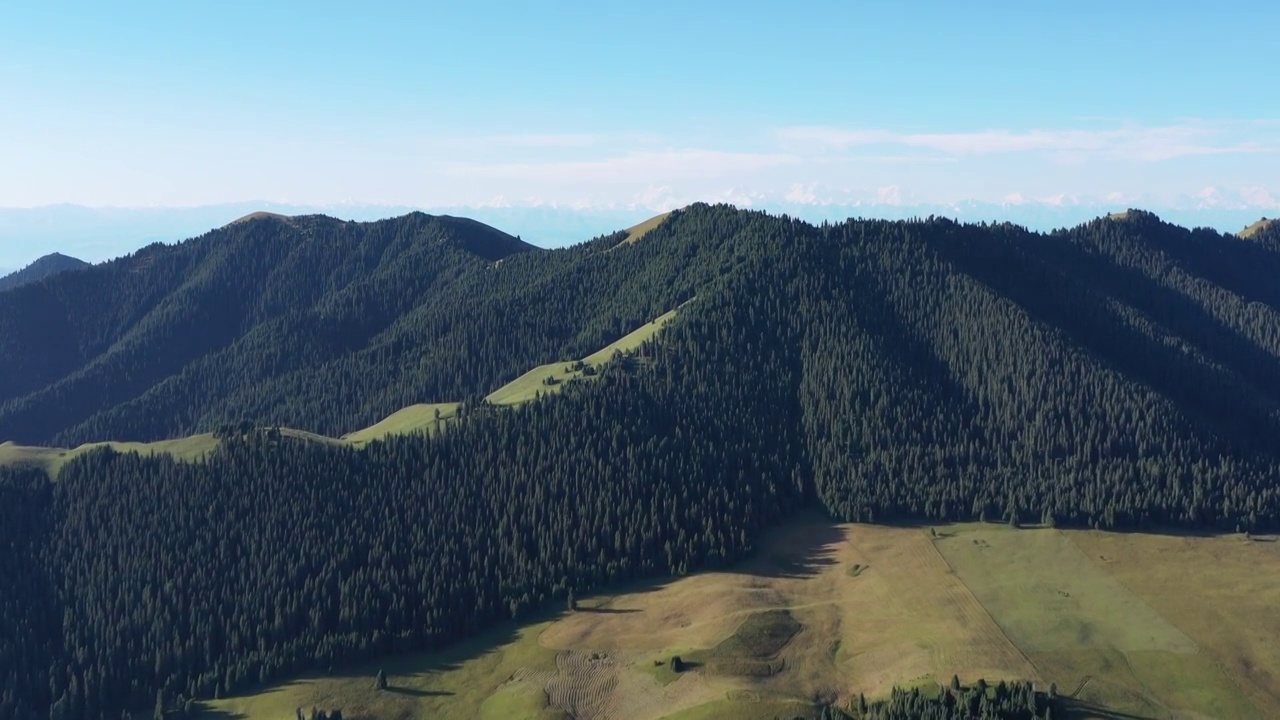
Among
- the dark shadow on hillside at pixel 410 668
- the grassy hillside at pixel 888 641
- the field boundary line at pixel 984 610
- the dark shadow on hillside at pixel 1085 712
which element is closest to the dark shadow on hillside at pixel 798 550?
the grassy hillside at pixel 888 641

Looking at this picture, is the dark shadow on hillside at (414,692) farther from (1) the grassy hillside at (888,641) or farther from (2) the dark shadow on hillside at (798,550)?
(2) the dark shadow on hillside at (798,550)

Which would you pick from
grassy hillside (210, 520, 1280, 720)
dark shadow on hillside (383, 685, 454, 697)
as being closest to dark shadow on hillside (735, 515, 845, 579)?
grassy hillside (210, 520, 1280, 720)

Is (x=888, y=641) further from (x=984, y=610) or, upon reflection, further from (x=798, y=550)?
(x=798, y=550)

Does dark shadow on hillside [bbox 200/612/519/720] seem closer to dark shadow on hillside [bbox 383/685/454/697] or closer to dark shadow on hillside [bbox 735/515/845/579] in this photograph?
dark shadow on hillside [bbox 383/685/454/697]

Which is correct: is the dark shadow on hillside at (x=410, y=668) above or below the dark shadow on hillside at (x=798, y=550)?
below

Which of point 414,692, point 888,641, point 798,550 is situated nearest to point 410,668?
point 414,692

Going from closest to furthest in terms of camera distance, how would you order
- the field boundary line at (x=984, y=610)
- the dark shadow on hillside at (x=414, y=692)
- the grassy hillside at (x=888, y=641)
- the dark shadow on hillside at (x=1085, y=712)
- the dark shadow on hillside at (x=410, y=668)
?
the dark shadow on hillside at (x=1085, y=712) < the grassy hillside at (x=888, y=641) < the field boundary line at (x=984, y=610) < the dark shadow on hillside at (x=414, y=692) < the dark shadow on hillside at (x=410, y=668)

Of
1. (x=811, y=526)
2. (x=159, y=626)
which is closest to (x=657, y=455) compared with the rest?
(x=811, y=526)

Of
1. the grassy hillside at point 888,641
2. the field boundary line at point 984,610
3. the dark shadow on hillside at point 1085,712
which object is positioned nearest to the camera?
the dark shadow on hillside at point 1085,712

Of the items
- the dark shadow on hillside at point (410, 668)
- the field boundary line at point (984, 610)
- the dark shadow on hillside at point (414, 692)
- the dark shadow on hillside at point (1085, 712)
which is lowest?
the dark shadow on hillside at point (414, 692)
